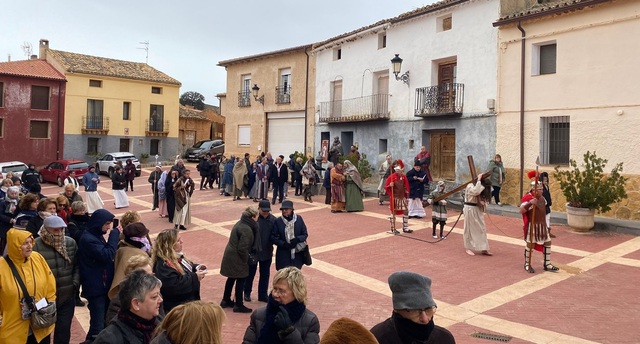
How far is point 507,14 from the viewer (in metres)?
17.7

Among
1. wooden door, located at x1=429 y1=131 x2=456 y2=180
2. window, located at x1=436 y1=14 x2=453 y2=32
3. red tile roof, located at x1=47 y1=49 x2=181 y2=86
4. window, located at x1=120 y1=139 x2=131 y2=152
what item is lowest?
wooden door, located at x1=429 y1=131 x2=456 y2=180

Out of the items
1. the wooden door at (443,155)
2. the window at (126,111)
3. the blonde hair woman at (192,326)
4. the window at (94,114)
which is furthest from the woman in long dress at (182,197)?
the window at (126,111)

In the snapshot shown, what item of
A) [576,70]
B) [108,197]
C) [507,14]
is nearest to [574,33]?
[576,70]

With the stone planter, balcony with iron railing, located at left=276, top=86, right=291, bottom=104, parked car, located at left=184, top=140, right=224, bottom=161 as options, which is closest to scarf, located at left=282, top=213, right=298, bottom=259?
the stone planter

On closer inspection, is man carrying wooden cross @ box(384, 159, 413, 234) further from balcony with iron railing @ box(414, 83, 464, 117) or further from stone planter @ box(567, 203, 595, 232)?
balcony with iron railing @ box(414, 83, 464, 117)

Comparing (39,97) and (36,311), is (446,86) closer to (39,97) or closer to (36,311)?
(36,311)

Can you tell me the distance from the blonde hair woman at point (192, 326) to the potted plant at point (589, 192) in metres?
12.2

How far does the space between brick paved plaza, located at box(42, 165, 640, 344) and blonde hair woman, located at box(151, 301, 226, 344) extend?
3015 millimetres

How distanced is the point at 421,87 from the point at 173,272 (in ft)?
58.0

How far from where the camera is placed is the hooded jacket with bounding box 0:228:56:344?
450 cm

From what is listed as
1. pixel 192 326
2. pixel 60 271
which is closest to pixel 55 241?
pixel 60 271

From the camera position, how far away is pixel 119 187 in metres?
18.4

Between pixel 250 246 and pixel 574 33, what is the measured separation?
1341 centimetres

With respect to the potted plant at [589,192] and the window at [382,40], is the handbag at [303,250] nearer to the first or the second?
the potted plant at [589,192]
